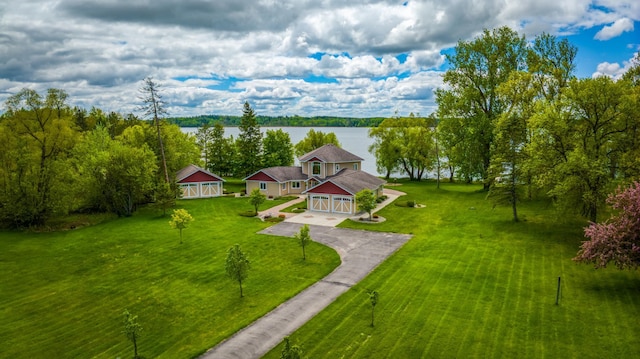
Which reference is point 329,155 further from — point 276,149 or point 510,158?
point 510,158

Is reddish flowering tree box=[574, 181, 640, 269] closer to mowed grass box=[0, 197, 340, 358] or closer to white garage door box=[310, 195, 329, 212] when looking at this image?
mowed grass box=[0, 197, 340, 358]

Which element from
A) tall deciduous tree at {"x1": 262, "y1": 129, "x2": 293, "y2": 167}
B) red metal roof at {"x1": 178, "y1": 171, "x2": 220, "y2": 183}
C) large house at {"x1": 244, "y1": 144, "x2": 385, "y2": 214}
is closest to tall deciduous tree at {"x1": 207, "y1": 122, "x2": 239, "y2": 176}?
tall deciduous tree at {"x1": 262, "y1": 129, "x2": 293, "y2": 167}

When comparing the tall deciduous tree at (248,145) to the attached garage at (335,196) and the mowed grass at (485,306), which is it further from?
the mowed grass at (485,306)

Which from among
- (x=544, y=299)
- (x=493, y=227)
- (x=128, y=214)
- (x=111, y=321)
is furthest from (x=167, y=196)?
(x=544, y=299)

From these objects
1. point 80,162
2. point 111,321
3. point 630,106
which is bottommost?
point 111,321

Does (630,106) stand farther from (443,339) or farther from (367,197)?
(443,339)

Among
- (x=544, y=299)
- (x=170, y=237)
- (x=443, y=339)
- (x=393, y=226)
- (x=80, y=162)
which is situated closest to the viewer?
(x=443, y=339)
